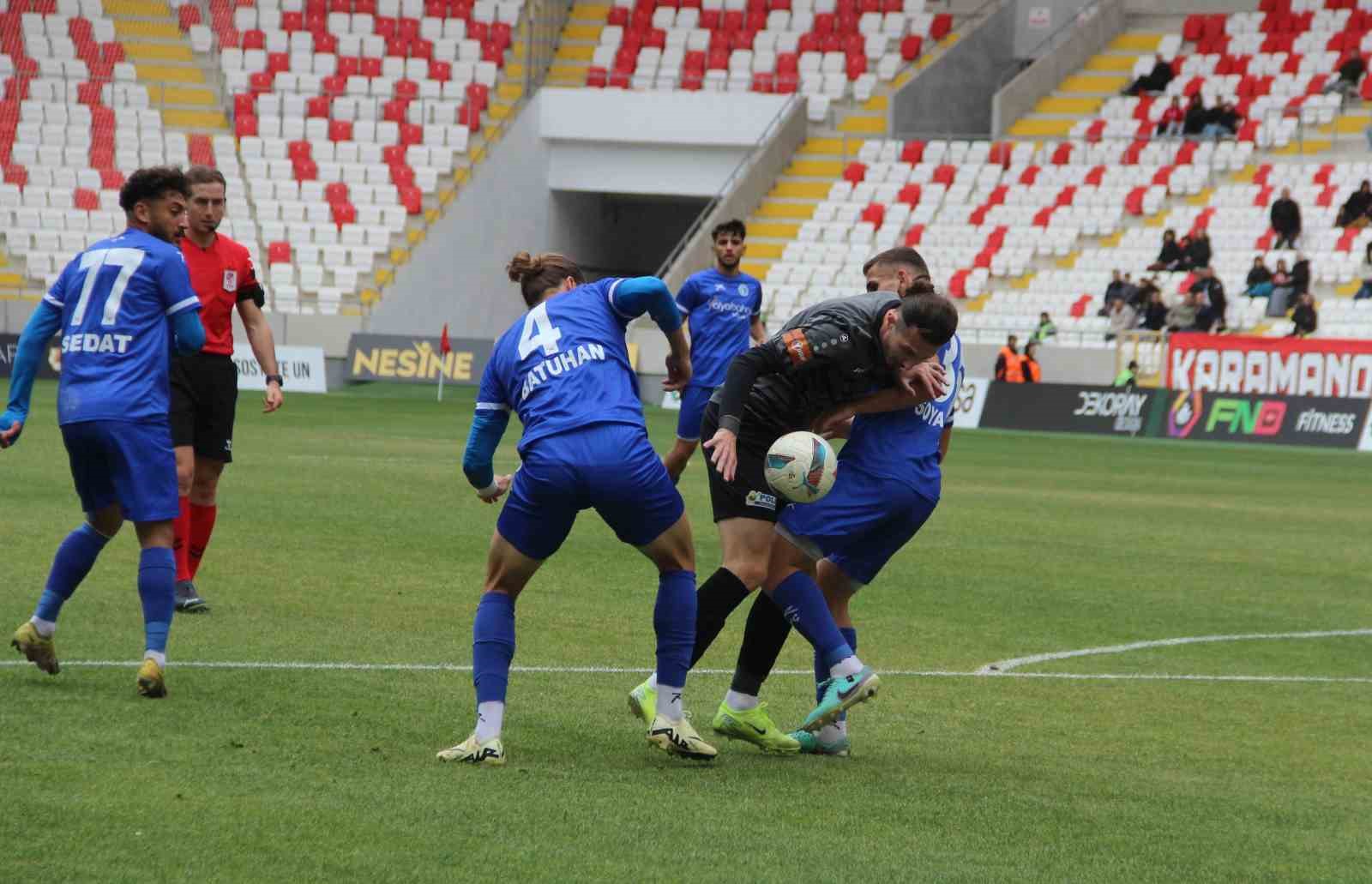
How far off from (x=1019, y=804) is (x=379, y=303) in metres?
33.9

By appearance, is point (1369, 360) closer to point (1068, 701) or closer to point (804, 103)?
point (804, 103)

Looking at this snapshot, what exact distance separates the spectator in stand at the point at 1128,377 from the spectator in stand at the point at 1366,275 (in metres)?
4.17

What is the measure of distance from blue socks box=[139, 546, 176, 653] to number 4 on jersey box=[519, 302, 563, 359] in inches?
73.1

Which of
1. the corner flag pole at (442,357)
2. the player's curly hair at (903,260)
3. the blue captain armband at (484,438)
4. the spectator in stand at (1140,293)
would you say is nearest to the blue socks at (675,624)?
the blue captain armband at (484,438)

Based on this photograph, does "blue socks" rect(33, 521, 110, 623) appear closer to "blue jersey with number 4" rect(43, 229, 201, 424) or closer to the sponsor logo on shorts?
"blue jersey with number 4" rect(43, 229, 201, 424)

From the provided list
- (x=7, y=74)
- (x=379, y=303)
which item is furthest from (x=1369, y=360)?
(x=7, y=74)

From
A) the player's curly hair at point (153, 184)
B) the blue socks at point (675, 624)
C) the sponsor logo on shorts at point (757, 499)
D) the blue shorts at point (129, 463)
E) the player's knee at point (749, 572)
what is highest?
the player's curly hair at point (153, 184)

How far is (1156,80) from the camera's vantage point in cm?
4128

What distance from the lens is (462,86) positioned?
4312 centimetres

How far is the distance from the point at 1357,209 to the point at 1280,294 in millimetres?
3009

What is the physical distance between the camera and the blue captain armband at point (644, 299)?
636 centimetres

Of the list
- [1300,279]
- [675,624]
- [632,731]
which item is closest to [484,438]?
[675,624]

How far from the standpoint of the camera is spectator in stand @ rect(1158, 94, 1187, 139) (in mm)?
39469

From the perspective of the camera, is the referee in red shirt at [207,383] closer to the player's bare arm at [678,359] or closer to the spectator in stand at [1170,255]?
the player's bare arm at [678,359]
